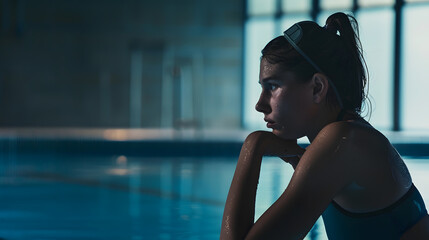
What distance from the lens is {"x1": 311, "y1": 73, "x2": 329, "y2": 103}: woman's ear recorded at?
1.10 m

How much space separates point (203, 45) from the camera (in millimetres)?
13648

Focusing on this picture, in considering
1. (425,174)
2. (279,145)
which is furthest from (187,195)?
(279,145)

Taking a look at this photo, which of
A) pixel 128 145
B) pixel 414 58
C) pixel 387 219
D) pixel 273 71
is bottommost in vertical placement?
pixel 128 145

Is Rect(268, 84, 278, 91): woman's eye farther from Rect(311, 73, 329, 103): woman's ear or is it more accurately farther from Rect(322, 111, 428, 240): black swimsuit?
Rect(322, 111, 428, 240): black swimsuit

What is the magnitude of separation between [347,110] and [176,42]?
12577mm

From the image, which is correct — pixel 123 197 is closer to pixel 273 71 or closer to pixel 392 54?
pixel 273 71

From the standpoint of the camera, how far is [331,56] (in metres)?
1.12

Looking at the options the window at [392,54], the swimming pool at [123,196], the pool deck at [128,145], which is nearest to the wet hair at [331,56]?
the swimming pool at [123,196]

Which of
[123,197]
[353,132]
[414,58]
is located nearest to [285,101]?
[353,132]

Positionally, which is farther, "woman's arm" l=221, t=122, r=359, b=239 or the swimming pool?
the swimming pool

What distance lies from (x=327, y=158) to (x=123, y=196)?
396 centimetres

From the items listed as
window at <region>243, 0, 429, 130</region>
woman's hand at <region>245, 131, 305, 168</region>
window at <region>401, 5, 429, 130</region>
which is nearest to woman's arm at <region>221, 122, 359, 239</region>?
woman's hand at <region>245, 131, 305, 168</region>

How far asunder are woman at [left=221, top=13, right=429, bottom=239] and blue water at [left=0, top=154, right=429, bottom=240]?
196cm

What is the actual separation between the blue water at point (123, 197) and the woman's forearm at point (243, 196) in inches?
74.5
